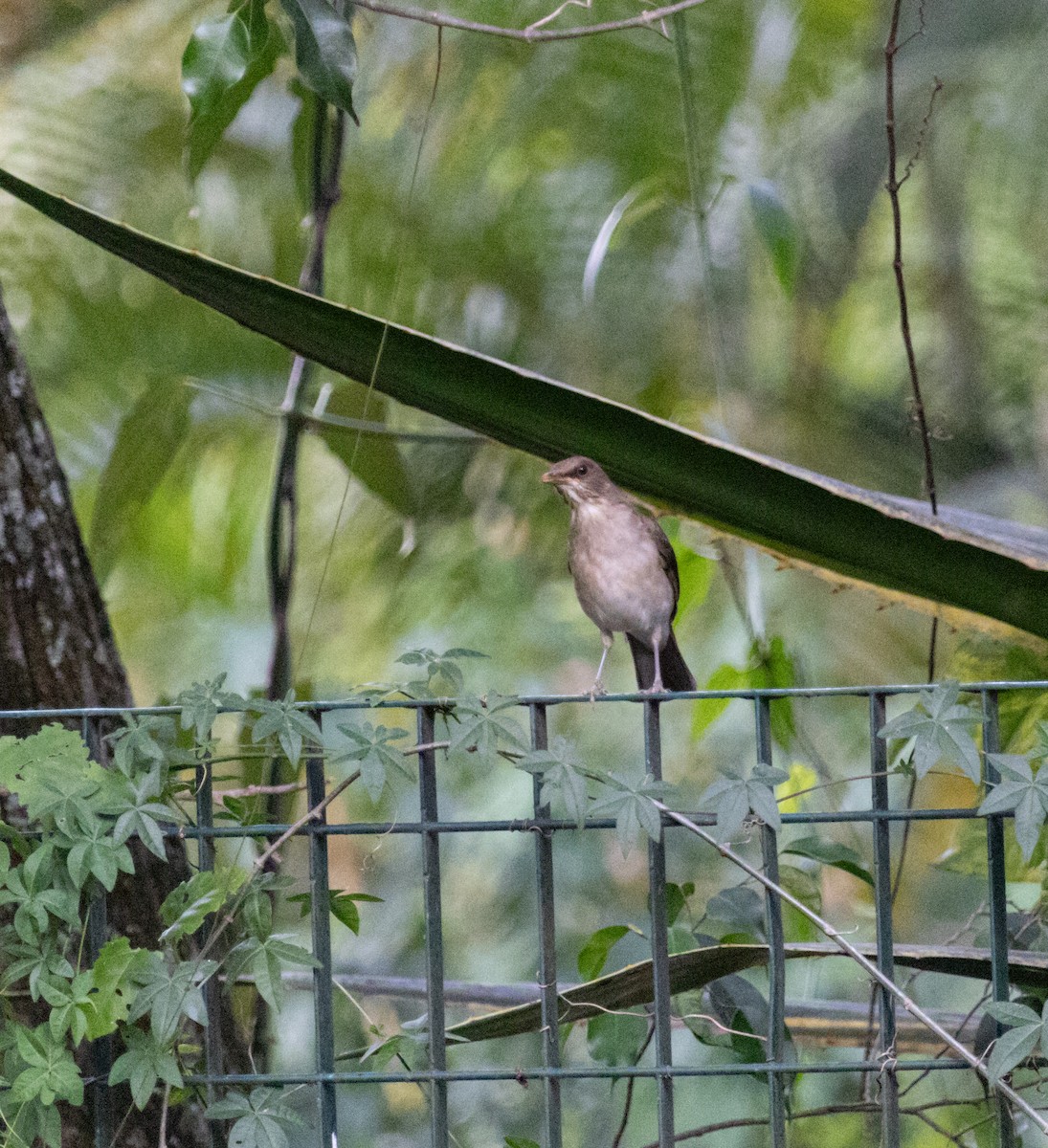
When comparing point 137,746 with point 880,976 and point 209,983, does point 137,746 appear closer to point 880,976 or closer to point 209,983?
point 209,983

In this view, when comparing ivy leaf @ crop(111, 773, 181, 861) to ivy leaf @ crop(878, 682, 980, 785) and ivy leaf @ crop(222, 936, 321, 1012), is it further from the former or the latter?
ivy leaf @ crop(878, 682, 980, 785)

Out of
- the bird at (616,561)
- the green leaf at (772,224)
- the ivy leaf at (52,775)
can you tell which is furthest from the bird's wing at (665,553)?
the ivy leaf at (52,775)

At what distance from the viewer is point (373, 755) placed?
57.4 inches

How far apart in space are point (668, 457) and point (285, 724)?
55 centimetres

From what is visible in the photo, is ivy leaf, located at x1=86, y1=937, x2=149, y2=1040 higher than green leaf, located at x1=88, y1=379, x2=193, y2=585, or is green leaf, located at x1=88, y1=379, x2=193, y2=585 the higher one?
green leaf, located at x1=88, y1=379, x2=193, y2=585

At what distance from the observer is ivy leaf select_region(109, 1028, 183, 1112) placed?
4.75ft

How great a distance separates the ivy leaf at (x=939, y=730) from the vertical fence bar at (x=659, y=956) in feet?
0.84

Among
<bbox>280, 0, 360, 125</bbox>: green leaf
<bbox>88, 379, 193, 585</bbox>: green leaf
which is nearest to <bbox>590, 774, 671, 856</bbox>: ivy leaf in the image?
<bbox>280, 0, 360, 125</bbox>: green leaf

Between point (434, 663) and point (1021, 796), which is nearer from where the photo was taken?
point (1021, 796)

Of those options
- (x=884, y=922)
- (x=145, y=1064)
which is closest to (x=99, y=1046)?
(x=145, y=1064)

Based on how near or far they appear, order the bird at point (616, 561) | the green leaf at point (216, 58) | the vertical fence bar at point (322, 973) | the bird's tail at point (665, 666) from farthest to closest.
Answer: the bird's tail at point (665, 666) < the bird at point (616, 561) < the green leaf at point (216, 58) < the vertical fence bar at point (322, 973)

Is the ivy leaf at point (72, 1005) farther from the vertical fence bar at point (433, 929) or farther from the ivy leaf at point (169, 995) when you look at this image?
the vertical fence bar at point (433, 929)

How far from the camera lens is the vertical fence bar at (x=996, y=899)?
144 cm

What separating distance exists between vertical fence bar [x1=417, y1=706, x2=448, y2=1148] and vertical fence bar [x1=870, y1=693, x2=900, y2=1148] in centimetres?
50
